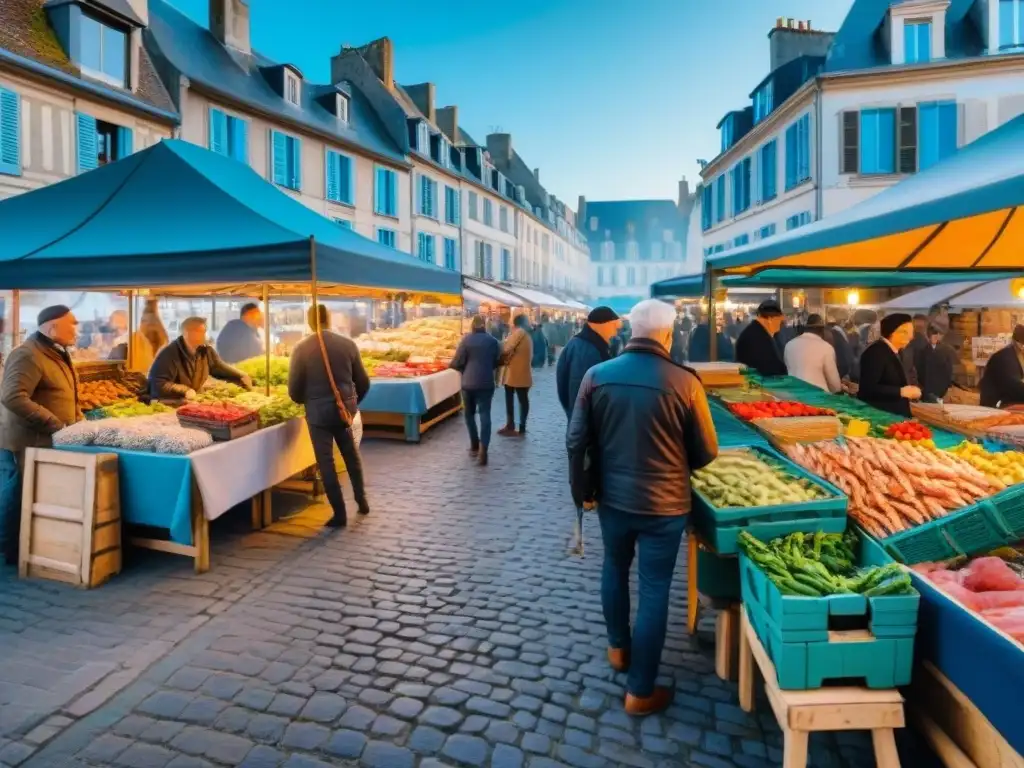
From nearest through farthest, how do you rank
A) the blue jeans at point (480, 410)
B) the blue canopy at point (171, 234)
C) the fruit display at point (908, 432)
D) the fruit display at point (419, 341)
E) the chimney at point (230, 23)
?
the fruit display at point (908, 432) → the blue canopy at point (171, 234) → the blue jeans at point (480, 410) → the fruit display at point (419, 341) → the chimney at point (230, 23)

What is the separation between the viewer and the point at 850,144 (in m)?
18.2

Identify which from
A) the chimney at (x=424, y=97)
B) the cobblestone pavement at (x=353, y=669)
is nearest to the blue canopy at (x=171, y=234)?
the cobblestone pavement at (x=353, y=669)

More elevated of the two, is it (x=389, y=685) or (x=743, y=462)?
(x=743, y=462)

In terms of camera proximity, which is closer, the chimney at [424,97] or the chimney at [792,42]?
the chimney at [792,42]

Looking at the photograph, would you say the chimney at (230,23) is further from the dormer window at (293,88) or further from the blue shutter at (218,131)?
the blue shutter at (218,131)

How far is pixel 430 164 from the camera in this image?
28.3 metres

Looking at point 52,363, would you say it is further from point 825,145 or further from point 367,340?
point 825,145

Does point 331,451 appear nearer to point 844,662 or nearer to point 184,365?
point 184,365

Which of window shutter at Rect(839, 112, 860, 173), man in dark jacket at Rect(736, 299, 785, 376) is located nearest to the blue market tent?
man in dark jacket at Rect(736, 299, 785, 376)

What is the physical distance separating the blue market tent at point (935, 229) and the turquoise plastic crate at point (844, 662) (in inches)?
70.2

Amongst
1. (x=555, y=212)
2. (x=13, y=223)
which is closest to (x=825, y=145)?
(x=13, y=223)

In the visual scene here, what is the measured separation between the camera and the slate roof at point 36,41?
13344mm

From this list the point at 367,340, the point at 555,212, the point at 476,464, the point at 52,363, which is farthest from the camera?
the point at 555,212

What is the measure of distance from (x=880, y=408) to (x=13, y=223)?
7.95m
